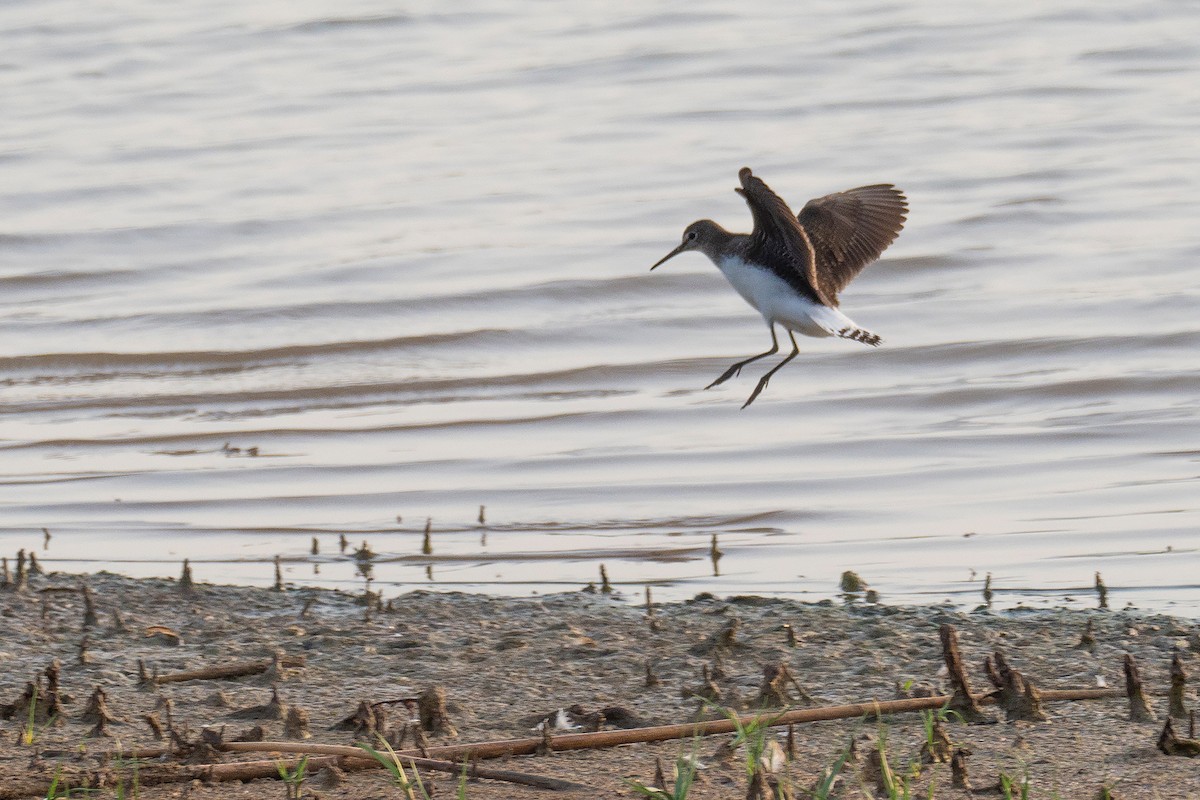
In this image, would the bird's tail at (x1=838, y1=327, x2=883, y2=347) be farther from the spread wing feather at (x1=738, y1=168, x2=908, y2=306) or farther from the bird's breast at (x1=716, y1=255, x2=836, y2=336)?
the spread wing feather at (x1=738, y1=168, x2=908, y2=306)

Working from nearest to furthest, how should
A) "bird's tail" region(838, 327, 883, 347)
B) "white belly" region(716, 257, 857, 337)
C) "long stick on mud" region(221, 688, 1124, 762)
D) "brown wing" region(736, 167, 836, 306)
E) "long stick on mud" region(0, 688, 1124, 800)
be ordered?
1. "long stick on mud" region(0, 688, 1124, 800)
2. "long stick on mud" region(221, 688, 1124, 762)
3. "bird's tail" region(838, 327, 883, 347)
4. "brown wing" region(736, 167, 836, 306)
5. "white belly" region(716, 257, 857, 337)

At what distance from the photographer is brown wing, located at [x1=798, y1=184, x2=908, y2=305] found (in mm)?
6477

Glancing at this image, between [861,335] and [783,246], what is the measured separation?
0.59 metres

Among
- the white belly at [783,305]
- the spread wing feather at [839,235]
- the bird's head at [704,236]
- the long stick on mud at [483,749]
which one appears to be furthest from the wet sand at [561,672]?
the bird's head at [704,236]

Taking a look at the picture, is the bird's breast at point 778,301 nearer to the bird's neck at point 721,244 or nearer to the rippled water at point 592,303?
the bird's neck at point 721,244

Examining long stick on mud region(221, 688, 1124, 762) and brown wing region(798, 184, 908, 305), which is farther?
brown wing region(798, 184, 908, 305)

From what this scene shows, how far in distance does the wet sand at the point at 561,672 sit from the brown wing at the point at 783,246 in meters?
1.43

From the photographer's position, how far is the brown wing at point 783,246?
582cm

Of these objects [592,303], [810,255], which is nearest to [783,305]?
[810,255]

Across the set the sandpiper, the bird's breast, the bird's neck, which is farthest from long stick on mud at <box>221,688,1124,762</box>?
the bird's neck

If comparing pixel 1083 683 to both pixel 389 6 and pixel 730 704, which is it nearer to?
pixel 730 704

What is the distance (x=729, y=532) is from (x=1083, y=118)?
8686 millimetres

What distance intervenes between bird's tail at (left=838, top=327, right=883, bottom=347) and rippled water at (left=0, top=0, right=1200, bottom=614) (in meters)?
0.71

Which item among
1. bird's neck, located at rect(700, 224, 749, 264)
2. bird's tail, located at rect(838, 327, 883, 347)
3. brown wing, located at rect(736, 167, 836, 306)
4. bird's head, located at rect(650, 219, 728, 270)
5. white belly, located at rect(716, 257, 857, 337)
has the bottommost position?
bird's tail, located at rect(838, 327, 883, 347)
